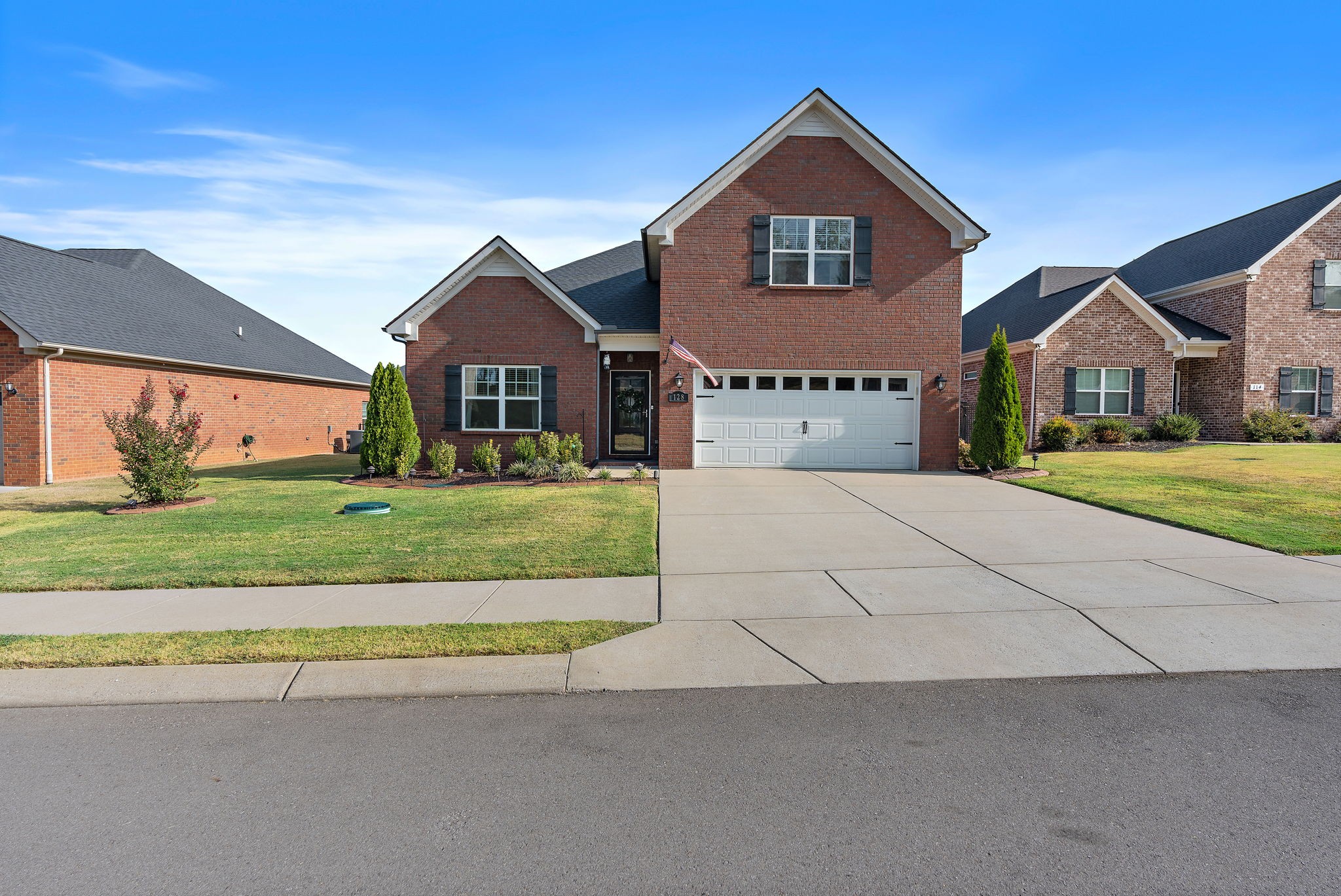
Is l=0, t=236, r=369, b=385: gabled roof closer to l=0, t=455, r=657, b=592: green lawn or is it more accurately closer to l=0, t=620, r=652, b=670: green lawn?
l=0, t=455, r=657, b=592: green lawn

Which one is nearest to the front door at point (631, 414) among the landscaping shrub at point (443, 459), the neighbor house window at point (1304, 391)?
the landscaping shrub at point (443, 459)

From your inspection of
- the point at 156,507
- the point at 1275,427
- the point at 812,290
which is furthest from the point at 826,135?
the point at 1275,427

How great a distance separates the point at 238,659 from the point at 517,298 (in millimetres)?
12843

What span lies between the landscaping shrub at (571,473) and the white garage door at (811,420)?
3.11 m

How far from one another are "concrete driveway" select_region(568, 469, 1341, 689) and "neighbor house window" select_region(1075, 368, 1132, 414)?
529 inches

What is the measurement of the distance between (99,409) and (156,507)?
7.17m

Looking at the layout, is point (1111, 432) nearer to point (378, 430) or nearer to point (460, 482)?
point (460, 482)

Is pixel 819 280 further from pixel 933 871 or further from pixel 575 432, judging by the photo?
pixel 933 871

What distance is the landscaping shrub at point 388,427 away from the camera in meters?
15.0

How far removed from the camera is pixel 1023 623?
5.66 m

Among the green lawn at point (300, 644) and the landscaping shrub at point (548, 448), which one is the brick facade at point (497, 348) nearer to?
the landscaping shrub at point (548, 448)

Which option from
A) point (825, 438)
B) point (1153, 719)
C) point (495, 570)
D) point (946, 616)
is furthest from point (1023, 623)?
point (825, 438)

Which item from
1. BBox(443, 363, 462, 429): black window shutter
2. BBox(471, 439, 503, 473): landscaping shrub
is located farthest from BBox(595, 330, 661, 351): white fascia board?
BBox(471, 439, 503, 473): landscaping shrub

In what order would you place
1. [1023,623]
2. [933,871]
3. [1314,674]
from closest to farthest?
[933,871], [1314,674], [1023,623]
